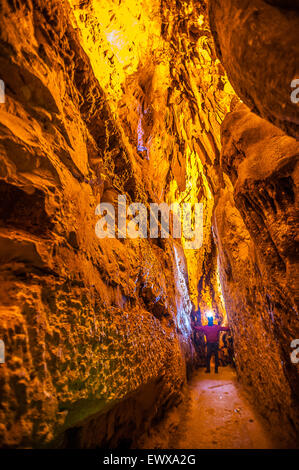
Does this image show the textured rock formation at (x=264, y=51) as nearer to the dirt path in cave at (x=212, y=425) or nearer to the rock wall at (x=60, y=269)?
the rock wall at (x=60, y=269)

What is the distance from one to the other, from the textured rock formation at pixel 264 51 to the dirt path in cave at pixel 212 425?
4.47 m

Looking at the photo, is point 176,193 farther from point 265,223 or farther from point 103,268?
point 103,268

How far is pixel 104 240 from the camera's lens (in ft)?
10.6

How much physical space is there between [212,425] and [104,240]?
13.2 ft

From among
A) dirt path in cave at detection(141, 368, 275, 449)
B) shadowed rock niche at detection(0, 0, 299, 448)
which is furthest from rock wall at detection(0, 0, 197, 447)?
dirt path in cave at detection(141, 368, 275, 449)

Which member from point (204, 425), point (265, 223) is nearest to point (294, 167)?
point (265, 223)

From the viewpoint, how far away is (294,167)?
272 cm

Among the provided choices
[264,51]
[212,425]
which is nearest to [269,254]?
[264,51]

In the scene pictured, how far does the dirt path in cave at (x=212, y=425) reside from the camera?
333cm

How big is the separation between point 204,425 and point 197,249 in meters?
10.2

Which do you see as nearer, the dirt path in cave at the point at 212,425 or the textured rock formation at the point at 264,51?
the textured rock formation at the point at 264,51

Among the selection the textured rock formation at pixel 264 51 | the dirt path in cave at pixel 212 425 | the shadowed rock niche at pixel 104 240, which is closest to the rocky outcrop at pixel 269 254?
the shadowed rock niche at pixel 104 240

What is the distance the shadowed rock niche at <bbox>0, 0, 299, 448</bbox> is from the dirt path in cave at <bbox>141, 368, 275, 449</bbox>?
0.93ft

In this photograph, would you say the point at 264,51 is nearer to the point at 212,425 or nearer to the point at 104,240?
the point at 104,240
